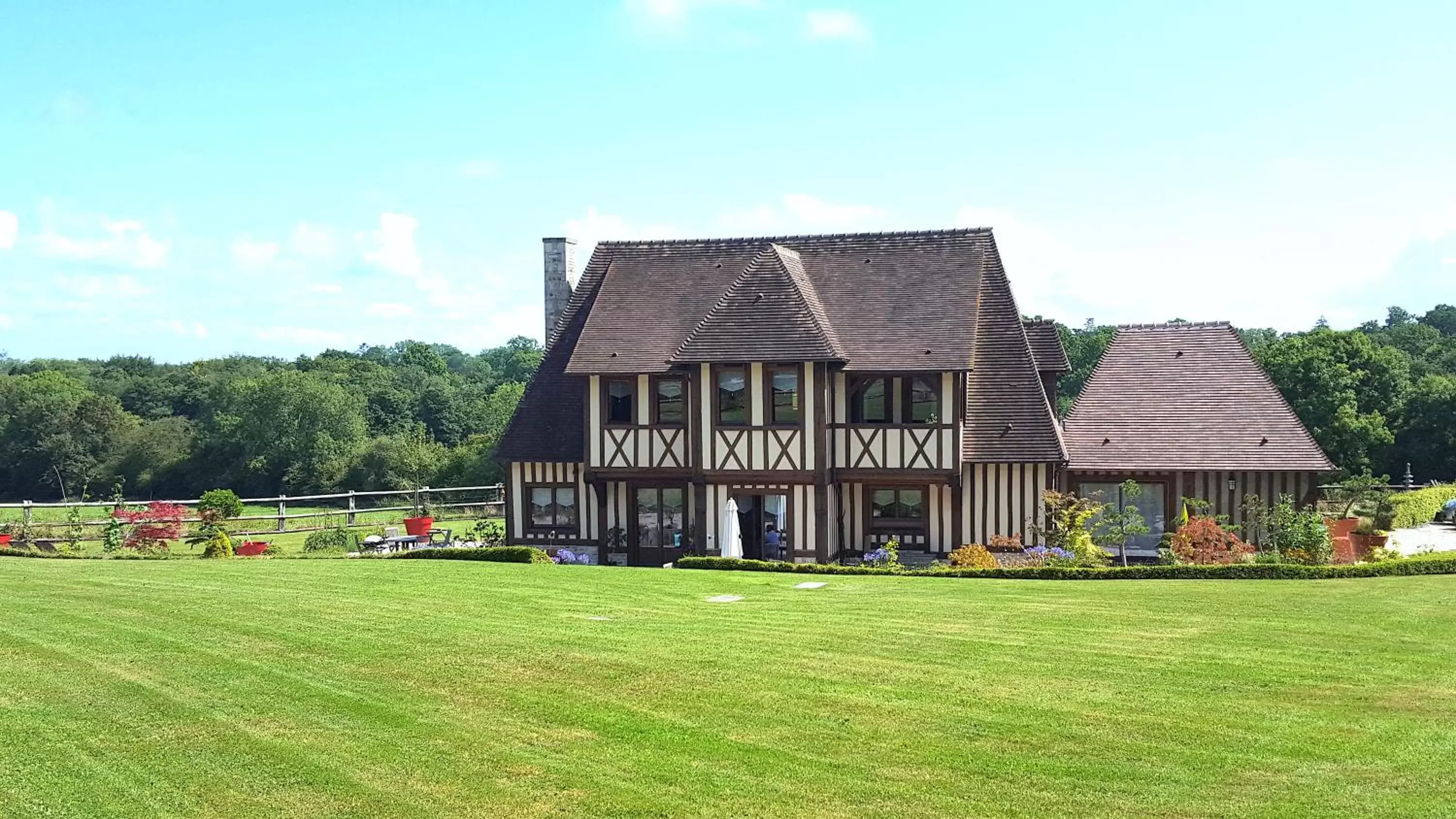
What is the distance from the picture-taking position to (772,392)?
72.6 ft

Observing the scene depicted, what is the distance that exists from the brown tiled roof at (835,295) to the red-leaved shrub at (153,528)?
7.96 metres

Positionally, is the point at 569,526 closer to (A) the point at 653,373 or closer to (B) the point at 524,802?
(A) the point at 653,373

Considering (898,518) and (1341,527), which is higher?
(898,518)

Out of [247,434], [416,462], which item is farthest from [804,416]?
[247,434]

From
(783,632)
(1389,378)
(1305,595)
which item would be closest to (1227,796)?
(783,632)

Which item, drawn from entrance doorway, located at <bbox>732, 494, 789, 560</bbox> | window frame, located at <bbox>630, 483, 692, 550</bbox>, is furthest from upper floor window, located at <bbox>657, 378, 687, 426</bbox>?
entrance doorway, located at <bbox>732, 494, 789, 560</bbox>

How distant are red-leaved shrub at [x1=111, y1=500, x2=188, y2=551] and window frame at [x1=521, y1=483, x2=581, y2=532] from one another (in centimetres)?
649

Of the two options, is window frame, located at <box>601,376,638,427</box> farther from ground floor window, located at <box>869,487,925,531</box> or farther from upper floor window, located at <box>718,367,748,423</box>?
ground floor window, located at <box>869,487,925,531</box>

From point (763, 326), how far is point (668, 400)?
98.1 inches

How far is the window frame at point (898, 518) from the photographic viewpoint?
74.6 ft

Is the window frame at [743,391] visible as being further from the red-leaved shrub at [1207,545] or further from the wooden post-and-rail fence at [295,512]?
the red-leaved shrub at [1207,545]

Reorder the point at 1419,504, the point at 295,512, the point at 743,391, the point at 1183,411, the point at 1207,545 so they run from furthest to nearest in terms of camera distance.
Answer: the point at 295,512 < the point at 1419,504 < the point at 1183,411 < the point at 743,391 < the point at 1207,545

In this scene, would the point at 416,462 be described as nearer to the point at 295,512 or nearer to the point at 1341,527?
the point at 295,512

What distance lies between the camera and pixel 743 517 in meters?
22.6
